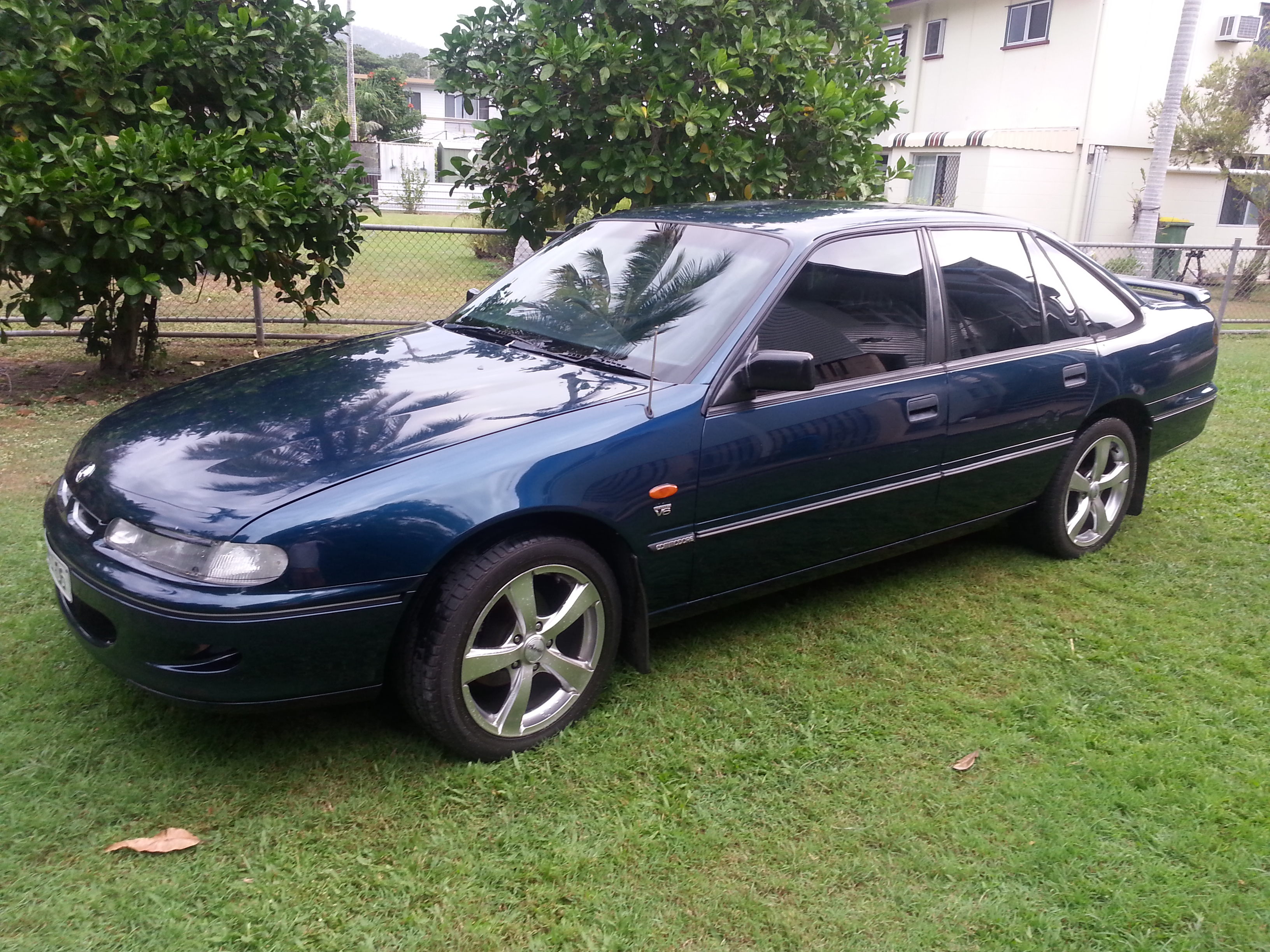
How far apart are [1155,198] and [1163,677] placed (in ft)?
45.1

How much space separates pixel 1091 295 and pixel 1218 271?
53.6 feet

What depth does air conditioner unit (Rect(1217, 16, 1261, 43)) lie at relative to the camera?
1953 centimetres

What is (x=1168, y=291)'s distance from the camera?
18.6 ft

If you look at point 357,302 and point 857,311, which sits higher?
point 857,311

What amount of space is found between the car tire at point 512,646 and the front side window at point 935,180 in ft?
64.7

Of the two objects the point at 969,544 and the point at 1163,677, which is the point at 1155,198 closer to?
the point at 969,544

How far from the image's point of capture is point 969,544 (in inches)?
197

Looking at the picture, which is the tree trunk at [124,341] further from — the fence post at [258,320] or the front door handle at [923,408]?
the front door handle at [923,408]

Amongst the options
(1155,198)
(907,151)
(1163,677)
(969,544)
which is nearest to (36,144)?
(969,544)

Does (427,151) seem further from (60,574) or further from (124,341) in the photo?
(60,574)

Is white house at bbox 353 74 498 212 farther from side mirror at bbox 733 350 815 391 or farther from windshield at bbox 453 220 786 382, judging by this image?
side mirror at bbox 733 350 815 391

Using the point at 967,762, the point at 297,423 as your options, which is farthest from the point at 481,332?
the point at 967,762

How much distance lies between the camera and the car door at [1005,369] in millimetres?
4043

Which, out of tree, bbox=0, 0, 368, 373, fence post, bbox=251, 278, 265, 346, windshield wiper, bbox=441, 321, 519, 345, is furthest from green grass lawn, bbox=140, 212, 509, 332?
windshield wiper, bbox=441, 321, 519, 345
